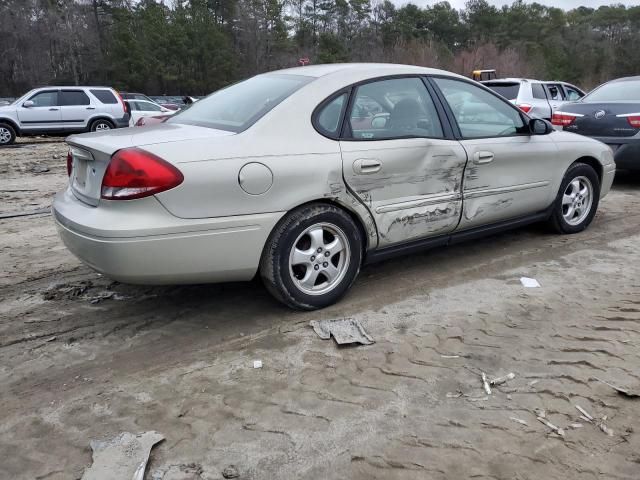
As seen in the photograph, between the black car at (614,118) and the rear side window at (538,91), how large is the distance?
3.64 meters

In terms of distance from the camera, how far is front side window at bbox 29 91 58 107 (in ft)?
53.5

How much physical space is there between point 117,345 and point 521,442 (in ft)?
7.35

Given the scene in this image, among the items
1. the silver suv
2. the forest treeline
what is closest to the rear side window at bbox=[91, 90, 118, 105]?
the silver suv

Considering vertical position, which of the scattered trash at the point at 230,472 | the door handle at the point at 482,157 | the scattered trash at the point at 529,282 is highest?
the door handle at the point at 482,157

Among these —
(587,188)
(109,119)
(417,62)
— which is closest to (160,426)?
(587,188)

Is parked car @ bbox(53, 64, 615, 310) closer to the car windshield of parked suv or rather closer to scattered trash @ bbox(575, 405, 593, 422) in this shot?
scattered trash @ bbox(575, 405, 593, 422)

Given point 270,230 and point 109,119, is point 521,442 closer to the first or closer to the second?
point 270,230

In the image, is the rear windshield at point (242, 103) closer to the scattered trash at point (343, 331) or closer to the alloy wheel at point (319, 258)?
the alloy wheel at point (319, 258)

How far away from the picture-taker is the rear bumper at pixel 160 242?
3.07 metres

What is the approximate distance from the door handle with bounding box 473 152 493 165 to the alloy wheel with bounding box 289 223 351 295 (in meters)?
1.27

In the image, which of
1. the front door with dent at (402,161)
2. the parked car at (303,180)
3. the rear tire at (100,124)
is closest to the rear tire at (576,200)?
the parked car at (303,180)

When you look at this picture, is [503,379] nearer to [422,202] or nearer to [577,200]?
[422,202]

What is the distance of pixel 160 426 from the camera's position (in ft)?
8.41

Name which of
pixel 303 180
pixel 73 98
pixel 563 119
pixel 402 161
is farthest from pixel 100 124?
pixel 303 180
